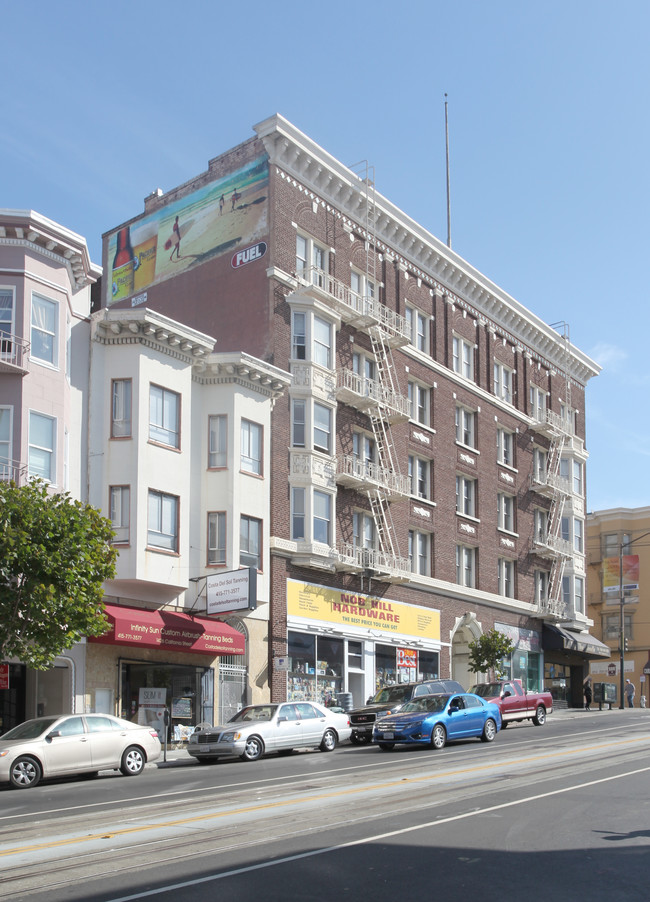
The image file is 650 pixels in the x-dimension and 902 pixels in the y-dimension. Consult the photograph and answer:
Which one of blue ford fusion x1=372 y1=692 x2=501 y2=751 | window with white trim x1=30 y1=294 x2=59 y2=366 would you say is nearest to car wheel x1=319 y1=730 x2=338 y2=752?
blue ford fusion x1=372 y1=692 x2=501 y2=751

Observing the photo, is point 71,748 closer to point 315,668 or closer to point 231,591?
point 231,591

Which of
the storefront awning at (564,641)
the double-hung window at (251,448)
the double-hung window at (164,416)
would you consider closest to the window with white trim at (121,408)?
the double-hung window at (164,416)

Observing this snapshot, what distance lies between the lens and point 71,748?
19.8 m

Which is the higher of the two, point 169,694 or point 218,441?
point 218,441

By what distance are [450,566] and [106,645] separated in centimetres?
2035

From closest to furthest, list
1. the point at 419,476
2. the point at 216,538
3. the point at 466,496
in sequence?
the point at 216,538 < the point at 419,476 < the point at 466,496

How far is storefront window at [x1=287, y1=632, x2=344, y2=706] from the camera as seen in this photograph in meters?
34.0

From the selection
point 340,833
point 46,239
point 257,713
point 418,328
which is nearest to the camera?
point 340,833

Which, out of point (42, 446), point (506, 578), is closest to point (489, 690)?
point (42, 446)

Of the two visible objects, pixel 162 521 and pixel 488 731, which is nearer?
pixel 488 731

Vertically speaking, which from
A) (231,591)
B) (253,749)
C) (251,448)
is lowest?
(253,749)

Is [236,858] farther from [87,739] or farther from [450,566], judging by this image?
[450,566]

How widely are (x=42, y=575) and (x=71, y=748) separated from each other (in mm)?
3629

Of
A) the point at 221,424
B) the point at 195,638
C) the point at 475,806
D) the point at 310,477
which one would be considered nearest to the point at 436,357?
the point at 310,477
